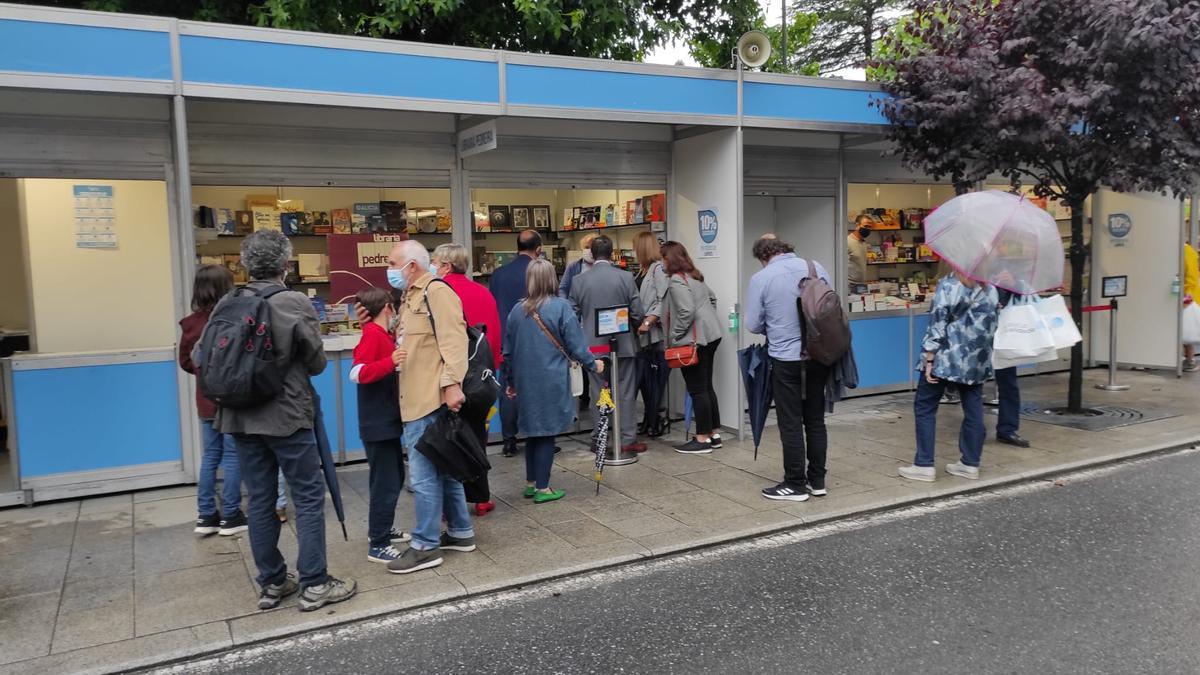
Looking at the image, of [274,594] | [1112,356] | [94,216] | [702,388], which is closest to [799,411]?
[702,388]

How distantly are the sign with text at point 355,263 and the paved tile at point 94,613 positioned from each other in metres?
3.14

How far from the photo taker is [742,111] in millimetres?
7762

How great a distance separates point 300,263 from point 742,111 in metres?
4.10

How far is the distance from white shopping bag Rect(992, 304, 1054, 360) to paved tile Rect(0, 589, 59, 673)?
6.69 metres

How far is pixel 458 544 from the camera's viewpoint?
17.1 feet

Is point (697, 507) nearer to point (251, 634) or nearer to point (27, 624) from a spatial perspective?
point (251, 634)

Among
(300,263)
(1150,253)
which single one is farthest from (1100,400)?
(300,263)

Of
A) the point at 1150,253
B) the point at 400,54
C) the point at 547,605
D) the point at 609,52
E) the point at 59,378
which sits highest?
the point at 609,52

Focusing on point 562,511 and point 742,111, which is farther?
point 742,111

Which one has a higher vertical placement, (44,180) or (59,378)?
(44,180)

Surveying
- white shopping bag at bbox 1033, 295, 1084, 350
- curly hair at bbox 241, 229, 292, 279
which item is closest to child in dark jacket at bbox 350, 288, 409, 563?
curly hair at bbox 241, 229, 292, 279

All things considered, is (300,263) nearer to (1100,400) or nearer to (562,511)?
(562,511)

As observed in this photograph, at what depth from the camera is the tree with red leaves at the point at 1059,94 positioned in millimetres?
7344

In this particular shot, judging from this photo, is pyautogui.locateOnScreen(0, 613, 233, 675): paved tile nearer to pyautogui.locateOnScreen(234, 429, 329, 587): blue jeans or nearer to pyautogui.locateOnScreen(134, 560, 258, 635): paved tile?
pyautogui.locateOnScreen(134, 560, 258, 635): paved tile
